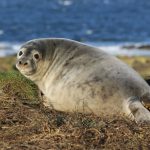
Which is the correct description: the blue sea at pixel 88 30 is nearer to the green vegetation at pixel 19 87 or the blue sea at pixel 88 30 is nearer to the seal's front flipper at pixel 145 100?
the green vegetation at pixel 19 87

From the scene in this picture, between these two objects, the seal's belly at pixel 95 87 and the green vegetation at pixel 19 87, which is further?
the green vegetation at pixel 19 87

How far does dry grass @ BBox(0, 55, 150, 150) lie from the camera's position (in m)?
6.54

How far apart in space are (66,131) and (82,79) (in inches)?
68.3

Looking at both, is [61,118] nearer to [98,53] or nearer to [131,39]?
[98,53]

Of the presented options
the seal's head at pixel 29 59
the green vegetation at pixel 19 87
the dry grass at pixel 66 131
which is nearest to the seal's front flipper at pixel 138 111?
the dry grass at pixel 66 131

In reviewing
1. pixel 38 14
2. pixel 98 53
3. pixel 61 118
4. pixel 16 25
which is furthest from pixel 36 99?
pixel 38 14

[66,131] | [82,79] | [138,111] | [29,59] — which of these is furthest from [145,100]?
[29,59]

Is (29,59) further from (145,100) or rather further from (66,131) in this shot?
(66,131)

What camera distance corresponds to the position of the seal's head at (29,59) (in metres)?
8.88

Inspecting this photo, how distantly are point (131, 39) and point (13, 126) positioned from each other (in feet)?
132

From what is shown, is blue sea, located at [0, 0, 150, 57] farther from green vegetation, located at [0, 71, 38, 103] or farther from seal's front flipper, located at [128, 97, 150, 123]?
seal's front flipper, located at [128, 97, 150, 123]

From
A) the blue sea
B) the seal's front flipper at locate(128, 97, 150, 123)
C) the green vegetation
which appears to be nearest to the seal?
the seal's front flipper at locate(128, 97, 150, 123)

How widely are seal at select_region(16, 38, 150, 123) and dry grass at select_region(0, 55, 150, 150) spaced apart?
0.82 ft

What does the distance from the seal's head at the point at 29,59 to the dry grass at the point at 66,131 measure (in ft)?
3.14
